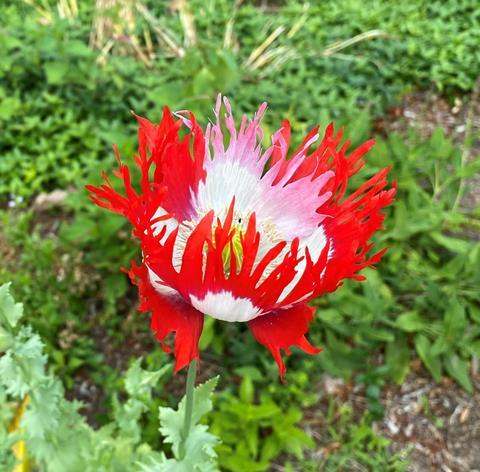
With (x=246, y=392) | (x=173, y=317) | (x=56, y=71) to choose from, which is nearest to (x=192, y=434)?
(x=173, y=317)

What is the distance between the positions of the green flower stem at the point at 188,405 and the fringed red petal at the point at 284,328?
10cm

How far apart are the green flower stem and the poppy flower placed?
0.34 ft

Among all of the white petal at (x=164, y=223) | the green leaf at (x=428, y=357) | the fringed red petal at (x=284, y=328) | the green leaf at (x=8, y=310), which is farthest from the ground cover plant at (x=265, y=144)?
the fringed red petal at (x=284, y=328)

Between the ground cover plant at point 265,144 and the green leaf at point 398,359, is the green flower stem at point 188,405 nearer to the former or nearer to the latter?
the ground cover plant at point 265,144

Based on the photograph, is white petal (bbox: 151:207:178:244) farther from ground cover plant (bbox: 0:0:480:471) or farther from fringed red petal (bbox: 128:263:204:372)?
ground cover plant (bbox: 0:0:480:471)

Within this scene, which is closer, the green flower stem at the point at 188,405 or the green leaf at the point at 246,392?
the green flower stem at the point at 188,405

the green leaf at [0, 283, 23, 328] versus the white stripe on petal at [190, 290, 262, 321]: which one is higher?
the white stripe on petal at [190, 290, 262, 321]

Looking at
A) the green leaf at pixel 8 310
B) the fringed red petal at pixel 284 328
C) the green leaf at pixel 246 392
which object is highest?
the fringed red petal at pixel 284 328

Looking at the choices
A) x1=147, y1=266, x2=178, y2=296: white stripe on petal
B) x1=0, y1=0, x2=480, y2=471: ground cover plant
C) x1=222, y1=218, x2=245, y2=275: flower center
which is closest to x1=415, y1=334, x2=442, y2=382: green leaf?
x1=0, y1=0, x2=480, y2=471: ground cover plant

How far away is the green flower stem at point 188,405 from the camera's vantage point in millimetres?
815

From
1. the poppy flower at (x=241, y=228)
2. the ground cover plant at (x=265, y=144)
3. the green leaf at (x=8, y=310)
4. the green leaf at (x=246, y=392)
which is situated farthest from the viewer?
the ground cover plant at (x=265, y=144)

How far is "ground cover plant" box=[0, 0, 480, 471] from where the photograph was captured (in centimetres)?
181

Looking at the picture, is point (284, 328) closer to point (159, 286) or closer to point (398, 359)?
point (159, 286)

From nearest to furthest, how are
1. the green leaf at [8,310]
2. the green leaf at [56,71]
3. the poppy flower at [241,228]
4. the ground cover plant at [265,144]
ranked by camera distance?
the poppy flower at [241,228] < the green leaf at [8,310] < the ground cover plant at [265,144] < the green leaf at [56,71]
